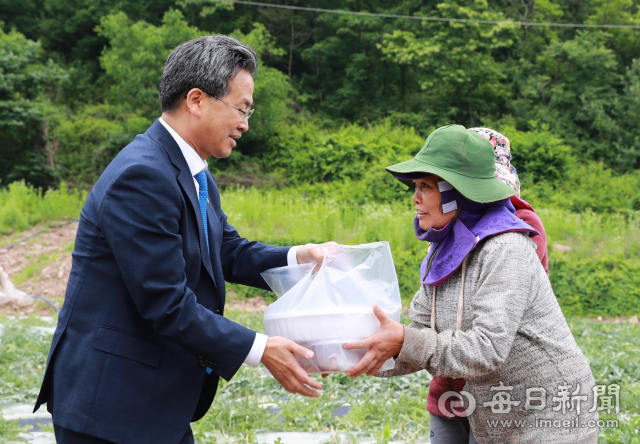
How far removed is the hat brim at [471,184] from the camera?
200 centimetres

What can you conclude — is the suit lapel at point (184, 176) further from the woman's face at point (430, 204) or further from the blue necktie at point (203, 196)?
the woman's face at point (430, 204)

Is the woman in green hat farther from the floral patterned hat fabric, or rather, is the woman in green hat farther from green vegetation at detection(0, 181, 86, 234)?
green vegetation at detection(0, 181, 86, 234)

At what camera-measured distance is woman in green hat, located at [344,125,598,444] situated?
1889 millimetres

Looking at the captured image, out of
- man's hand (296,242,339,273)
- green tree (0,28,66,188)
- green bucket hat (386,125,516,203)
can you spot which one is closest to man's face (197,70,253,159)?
man's hand (296,242,339,273)

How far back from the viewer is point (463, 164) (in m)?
2.06

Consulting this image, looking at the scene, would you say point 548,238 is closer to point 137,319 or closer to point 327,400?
point 327,400

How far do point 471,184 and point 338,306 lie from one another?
1.90ft

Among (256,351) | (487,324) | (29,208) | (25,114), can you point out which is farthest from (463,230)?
(25,114)

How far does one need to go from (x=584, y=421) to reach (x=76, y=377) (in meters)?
1.56

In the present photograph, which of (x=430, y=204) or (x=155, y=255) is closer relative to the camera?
(x=155, y=255)

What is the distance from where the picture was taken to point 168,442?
2.00 meters

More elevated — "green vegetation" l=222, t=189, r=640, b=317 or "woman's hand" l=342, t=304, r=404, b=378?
"woman's hand" l=342, t=304, r=404, b=378

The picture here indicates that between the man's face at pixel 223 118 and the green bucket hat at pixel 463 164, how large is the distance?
601mm

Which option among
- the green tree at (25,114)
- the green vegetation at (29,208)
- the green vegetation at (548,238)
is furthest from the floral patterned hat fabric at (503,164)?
the green tree at (25,114)
